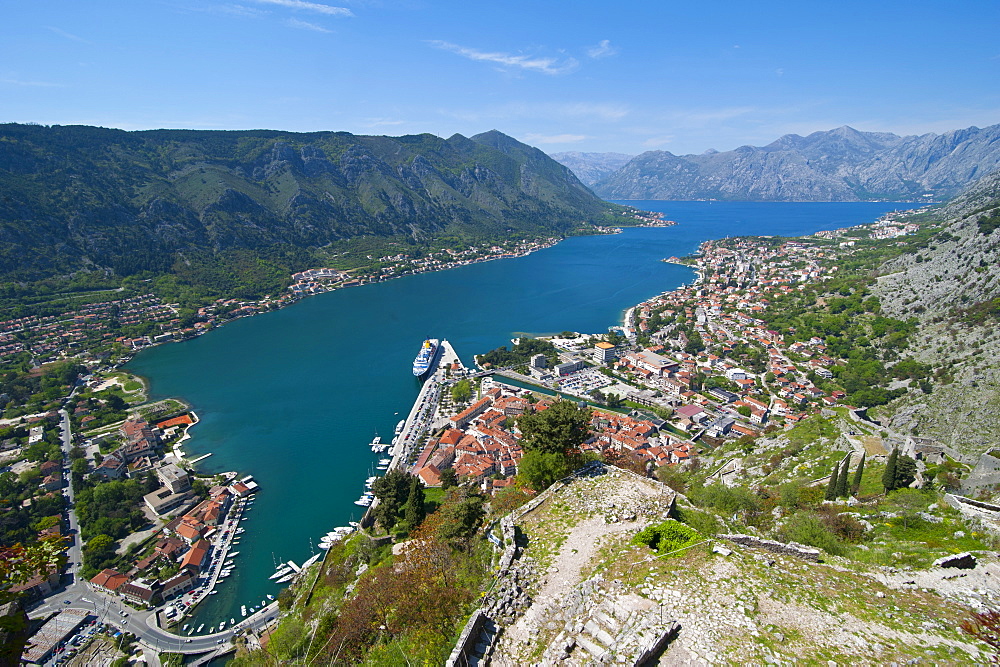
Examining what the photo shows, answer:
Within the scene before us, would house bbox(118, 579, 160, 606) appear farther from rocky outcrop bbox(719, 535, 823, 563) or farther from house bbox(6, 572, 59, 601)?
rocky outcrop bbox(719, 535, 823, 563)

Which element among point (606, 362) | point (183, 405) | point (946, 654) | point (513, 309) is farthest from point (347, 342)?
point (946, 654)

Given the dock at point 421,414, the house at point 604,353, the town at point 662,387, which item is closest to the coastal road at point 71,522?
the dock at point 421,414

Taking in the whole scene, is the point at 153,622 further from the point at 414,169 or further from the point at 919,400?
the point at 414,169

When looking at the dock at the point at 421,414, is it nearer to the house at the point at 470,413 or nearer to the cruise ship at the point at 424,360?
the cruise ship at the point at 424,360

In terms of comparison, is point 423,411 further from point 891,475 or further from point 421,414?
point 891,475

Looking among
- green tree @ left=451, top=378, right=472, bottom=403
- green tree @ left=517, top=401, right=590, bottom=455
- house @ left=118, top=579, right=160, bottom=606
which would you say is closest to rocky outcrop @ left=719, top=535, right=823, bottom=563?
green tree @ left=517, top=401, right=590, bottom=455

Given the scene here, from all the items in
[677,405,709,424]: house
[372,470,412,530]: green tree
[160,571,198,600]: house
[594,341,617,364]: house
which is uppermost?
[372,470,412,530]: green tree
